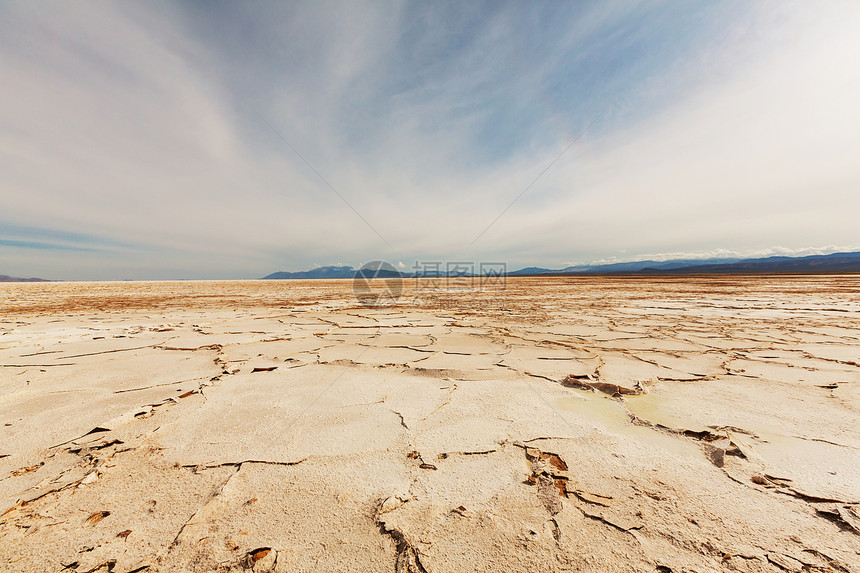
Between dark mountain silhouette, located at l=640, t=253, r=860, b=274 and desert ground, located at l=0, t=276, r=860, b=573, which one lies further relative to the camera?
dark mountain silhouette, located at l=640, t=253, r=860, b=274

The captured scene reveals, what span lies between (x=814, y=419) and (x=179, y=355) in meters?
4.94

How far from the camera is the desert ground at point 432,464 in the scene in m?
1.02

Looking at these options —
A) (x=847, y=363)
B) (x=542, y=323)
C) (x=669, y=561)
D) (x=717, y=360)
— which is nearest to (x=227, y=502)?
(x=669, y=561)

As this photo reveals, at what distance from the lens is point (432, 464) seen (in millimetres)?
1479

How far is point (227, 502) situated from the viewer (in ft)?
4.09

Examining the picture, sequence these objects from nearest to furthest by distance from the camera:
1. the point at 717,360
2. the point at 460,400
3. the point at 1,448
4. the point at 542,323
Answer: the point at 1,448
the point at 460,400
the point at 717,360
the point at 542,323

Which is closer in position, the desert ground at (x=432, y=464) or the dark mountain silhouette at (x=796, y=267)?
the desert ground at (x=432, y=464)

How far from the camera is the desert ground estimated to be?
1.02 meters

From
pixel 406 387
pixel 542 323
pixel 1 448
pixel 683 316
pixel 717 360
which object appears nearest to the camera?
pixel 1 448

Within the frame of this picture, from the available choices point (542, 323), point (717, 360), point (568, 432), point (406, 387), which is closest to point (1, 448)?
point (406, 387)

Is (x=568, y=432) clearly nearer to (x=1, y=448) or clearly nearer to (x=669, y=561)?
(x=669, y=561)

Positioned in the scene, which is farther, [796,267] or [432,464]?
[796,267]

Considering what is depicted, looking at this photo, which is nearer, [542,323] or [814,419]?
[814,419]

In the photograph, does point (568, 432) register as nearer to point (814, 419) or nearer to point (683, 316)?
point (814, 419)
